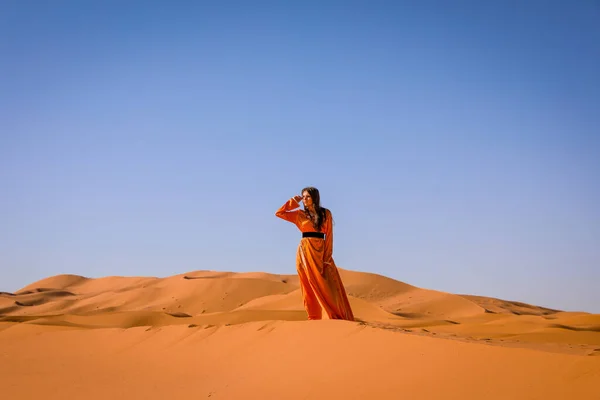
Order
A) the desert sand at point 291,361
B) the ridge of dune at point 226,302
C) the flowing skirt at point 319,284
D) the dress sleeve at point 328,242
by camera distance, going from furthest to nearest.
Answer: the ridge of dune at point 226,302, the dress sleeve at point 328,242, the flowing skirt at point 319,284, the desert sand at point 291,361

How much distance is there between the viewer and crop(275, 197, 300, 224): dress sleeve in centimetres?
1036

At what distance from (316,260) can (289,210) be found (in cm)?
97

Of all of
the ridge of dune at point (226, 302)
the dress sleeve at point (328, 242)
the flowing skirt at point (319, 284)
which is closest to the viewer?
the flowing skirt at point (319, 284)

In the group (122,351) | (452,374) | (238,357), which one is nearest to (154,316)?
(122,351)

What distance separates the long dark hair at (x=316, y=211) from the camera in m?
10.2

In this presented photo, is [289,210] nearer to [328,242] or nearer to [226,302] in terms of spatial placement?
[328,242]

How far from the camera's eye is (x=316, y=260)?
32.8 feet

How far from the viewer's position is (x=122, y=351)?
10.5 metres

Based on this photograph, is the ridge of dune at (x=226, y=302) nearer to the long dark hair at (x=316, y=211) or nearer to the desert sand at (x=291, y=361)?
the desert sand at (x=291, y=361)

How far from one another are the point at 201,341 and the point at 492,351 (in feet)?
16.7

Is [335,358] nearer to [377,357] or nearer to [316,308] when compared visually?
[377,357]

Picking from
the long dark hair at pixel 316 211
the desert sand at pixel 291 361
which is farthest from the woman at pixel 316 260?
the desert sand at pixel 291 361

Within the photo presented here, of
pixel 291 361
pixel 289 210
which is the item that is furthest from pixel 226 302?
pixel 291 361

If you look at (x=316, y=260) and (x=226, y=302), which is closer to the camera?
(x=316, y=260)
